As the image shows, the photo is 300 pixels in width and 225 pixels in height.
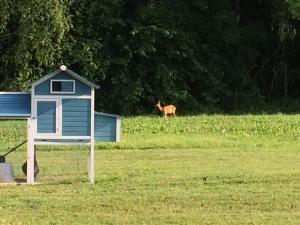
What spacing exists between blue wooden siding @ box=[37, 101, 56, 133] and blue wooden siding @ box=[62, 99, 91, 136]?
16cm

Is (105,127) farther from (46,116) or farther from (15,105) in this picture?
(15,105)

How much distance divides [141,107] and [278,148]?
43.9ft

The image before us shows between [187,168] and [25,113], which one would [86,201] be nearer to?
[25,113]

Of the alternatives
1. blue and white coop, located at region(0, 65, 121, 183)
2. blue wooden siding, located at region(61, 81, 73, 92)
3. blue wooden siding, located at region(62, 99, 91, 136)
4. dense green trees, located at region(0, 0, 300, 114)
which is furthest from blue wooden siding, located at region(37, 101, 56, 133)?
dense green trees, located at region(0, 0, 300, 114)

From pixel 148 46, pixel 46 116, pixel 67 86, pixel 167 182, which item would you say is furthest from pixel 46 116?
pixel 148 46

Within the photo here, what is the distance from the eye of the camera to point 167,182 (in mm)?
11875

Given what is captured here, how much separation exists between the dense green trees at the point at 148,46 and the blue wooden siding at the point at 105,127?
640 inches

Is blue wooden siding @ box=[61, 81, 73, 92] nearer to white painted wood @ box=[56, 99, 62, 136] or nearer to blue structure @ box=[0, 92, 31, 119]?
white painted wood @ box=[56, 99, 62, 136]

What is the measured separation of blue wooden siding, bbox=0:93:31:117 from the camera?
11781 mm

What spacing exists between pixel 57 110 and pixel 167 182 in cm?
211

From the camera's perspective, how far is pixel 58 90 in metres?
11.9

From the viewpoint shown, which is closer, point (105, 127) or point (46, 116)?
point (46, 116)

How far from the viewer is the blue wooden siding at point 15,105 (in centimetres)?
1178

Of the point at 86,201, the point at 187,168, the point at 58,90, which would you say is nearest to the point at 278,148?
the point at 187,168
